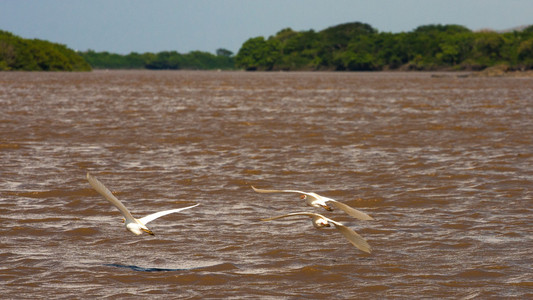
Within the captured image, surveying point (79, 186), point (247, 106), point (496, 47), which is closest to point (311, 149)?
point (79, 186)

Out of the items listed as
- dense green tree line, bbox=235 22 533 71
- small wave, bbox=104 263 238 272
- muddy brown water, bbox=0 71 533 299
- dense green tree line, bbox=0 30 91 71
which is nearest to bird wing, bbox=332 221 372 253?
muddy brown water, bbox=0 71 533 299

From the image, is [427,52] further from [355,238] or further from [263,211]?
[355,238]

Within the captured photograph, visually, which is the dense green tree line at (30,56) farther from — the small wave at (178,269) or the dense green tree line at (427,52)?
the small wave at (178,269)

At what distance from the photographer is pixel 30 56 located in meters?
137

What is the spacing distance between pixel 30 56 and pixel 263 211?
5176 inches

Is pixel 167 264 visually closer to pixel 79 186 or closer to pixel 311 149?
pixel 79 186

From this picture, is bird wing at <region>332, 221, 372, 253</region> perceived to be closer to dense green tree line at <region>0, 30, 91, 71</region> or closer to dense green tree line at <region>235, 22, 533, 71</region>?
dense green tree line at <region>235, 22, 533, 71</region>

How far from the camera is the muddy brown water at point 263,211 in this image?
8.62m

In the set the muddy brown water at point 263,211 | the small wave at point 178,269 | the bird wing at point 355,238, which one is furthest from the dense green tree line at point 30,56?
the bird wing at point 355,238

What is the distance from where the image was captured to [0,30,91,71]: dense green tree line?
13300 cm

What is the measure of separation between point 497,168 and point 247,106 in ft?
71.2

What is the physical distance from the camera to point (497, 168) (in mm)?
16656

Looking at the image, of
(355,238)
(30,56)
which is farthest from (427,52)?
(355,238)

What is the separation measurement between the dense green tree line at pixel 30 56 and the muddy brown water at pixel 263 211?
113158 millimetres
